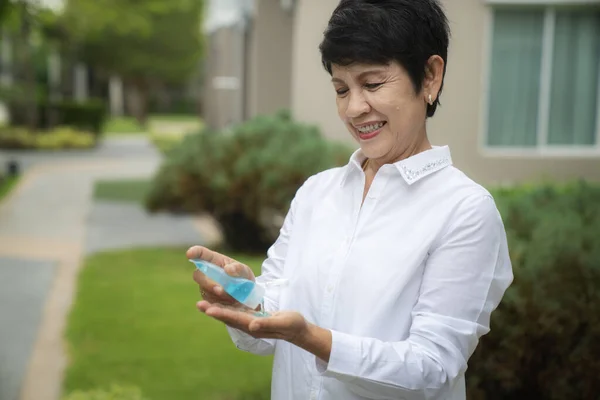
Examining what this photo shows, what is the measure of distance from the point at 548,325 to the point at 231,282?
8.46ft

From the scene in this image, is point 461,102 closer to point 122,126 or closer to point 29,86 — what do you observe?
point 29,86

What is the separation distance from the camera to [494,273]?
2215 mm

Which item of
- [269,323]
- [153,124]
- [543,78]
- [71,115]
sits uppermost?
[543,78]

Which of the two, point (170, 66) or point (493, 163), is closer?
point (493, 163)

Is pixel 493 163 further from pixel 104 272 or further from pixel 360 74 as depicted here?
pixel 360 74

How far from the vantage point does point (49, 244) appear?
457 inches

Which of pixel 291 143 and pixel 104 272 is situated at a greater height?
pixel 291 143

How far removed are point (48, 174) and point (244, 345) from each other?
61.4ft

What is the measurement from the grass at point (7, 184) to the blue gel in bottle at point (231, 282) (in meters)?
14.8

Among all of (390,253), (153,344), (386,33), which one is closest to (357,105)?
(386,33)

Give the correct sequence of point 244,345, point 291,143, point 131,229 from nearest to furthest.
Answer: point 244,345
point 291,143
point 131,229

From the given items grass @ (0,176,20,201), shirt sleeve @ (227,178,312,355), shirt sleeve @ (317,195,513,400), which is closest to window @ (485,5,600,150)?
grass @ (0,176,20,201)

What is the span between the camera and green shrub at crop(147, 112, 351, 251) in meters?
9.58

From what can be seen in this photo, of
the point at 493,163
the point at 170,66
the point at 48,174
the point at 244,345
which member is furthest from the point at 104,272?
the point at 170,66
